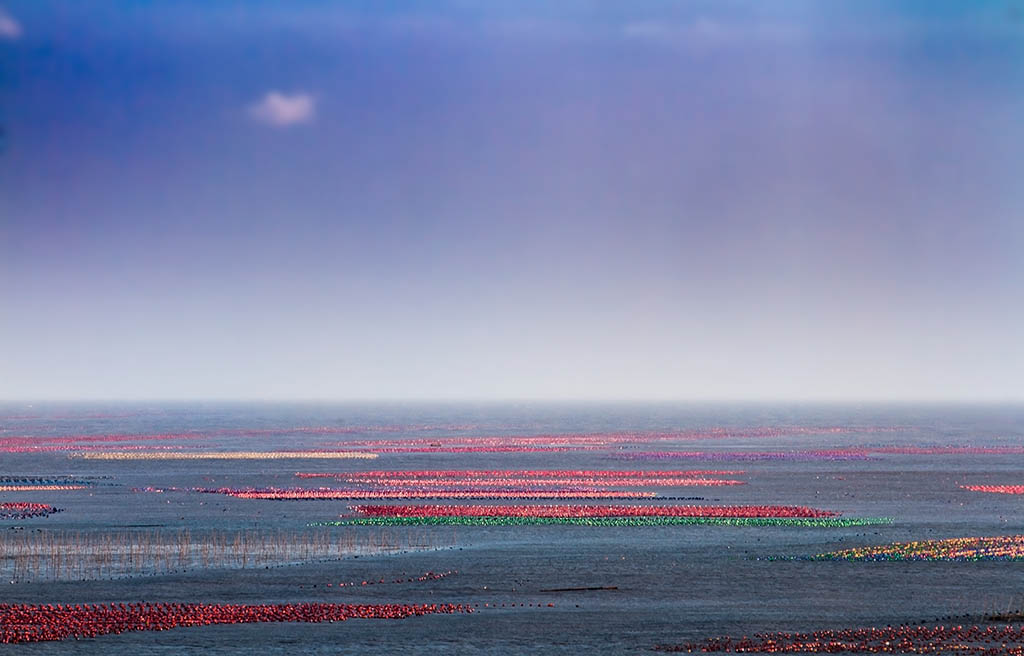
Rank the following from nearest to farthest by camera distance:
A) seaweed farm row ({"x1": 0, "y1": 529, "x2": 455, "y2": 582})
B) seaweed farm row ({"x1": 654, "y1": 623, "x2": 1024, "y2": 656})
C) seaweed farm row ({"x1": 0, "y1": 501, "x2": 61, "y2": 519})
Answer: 1. seaweed farm row ({"x1": 654, "y1": 623, "x2": 1024, "y2": 656})
2. seaweed farm row ({"x1": 0, "y1": 529, "x2": 455, "y2": 582})
3. seaweed farm row ({"x1": 0, "y1": 501, "x2": 61, "y2": 519})

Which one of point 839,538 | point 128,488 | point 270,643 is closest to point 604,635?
point 270,643

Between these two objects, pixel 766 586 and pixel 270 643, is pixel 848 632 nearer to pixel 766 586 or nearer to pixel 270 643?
pixel 766 586

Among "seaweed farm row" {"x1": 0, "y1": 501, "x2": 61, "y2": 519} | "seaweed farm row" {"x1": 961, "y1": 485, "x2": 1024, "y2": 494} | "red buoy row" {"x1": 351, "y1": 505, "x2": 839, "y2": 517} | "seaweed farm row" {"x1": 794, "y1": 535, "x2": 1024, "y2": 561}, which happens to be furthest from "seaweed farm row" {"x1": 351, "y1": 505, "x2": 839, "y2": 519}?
"seaweed farm row" {"x1": 961, "y1": 485, "x2": 1024, "y2": 494}

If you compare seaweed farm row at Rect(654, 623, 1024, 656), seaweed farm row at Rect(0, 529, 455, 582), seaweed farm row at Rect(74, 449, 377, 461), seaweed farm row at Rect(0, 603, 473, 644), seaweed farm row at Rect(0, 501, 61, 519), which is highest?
seaweed farm row at Rect(74, 449, 377, 461)

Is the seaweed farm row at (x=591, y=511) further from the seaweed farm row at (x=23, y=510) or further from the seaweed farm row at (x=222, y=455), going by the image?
the seaweed farm row at (x=222, y=455)

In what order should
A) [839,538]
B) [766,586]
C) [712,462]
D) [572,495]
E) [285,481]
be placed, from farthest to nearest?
[712,462], [285,481], [572,495], [839,538], [766,586]

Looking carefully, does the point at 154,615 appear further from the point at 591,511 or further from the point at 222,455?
the point at 222,455

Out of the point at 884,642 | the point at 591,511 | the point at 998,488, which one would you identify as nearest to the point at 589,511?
the point at 591,511

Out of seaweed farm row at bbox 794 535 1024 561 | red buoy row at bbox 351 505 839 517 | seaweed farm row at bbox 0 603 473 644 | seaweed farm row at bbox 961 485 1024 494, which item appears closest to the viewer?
seaweed farm row at bbox 0 603 473 644

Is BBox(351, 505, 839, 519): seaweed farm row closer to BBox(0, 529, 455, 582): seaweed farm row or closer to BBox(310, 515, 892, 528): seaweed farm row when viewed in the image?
BBox(310, 515, 892, 528): seaweed farm row

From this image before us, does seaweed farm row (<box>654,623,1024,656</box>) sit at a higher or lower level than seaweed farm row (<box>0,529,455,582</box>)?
lower
